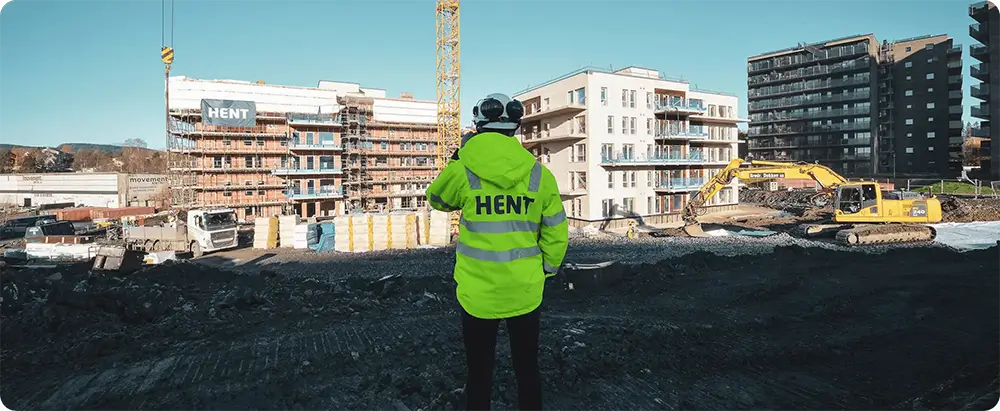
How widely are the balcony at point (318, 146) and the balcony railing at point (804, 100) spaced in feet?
219

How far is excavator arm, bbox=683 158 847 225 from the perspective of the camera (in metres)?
25.4

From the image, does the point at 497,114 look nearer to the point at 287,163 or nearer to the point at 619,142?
the point at 619,142

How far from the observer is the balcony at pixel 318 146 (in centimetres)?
5356

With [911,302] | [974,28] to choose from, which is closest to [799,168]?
[911,302]

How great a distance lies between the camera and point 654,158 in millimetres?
43750

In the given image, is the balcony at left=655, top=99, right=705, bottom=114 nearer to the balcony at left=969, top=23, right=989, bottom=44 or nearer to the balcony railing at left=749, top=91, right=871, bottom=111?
the balcony at left=969, top=23, right=989, bottom=44

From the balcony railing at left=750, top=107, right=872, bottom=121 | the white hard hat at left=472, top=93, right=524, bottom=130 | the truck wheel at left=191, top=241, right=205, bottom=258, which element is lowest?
the truck wheel at left=191, top=241, right=205, bottom=258

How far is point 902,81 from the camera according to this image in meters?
74.9

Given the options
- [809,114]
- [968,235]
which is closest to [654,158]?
[968,235]

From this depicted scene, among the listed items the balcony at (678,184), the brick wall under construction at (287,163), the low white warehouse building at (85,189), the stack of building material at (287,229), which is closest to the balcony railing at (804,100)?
the balcony at (678,184)

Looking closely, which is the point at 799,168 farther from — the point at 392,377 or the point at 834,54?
the point at 834,54

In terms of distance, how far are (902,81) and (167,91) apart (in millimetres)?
94690

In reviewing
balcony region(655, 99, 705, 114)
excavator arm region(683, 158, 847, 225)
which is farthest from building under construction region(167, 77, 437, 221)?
excavator arm region(683, 158, 847, 225)

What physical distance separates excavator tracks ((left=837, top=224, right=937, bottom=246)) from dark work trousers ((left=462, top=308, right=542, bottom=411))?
24.5 meters
